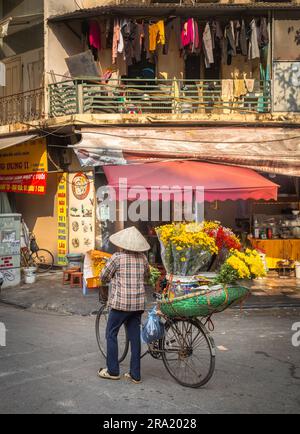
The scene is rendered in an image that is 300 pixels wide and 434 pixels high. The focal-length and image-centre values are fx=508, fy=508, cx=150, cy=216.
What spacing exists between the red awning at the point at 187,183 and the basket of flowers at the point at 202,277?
4427mm

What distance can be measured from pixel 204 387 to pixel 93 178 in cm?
890

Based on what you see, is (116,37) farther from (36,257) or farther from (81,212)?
(36,257)

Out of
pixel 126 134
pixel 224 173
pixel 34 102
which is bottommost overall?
pixel 224 173

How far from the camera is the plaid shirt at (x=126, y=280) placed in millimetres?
5328

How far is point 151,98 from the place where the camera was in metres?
13.1

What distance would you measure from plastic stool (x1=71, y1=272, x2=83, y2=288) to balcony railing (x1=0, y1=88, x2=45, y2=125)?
4.93m

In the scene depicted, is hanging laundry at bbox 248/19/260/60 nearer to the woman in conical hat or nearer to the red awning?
the red awning

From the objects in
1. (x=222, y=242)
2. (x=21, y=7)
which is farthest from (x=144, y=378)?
(x=21, y=7)

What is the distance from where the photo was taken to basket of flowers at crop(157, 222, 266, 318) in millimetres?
5117

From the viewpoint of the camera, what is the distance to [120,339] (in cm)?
722

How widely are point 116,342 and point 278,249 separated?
9036 mm

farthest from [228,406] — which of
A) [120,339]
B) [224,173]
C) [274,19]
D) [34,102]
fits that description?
[34,102]

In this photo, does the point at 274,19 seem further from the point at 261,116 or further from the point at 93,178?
the point at 93,178

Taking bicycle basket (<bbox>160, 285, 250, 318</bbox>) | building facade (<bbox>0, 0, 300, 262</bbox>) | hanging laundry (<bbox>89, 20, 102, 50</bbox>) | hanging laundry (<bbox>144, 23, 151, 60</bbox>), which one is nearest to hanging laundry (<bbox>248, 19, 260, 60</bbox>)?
building facade (<bbox>0, 0, 300, 262</bbox>)
